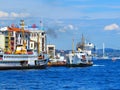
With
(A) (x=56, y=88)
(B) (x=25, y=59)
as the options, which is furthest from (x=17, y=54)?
(A) (x=56, y=88)

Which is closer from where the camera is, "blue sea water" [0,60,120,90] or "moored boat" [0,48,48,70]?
"blue sea water" [0,60,120,90]

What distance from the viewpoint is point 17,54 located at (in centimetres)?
18812

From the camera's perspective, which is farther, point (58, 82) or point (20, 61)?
point (20, 61)

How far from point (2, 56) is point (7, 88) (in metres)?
92.7

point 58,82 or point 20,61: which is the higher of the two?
point 20,61

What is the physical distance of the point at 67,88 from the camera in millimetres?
93062

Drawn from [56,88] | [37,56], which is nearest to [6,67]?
[37,56]

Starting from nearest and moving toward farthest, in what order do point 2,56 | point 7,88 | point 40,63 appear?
point 7,88
point 2,56
point 40,63

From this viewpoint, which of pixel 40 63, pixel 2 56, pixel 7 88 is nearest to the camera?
pixel 7 88

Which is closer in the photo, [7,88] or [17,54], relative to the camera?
[7,88]

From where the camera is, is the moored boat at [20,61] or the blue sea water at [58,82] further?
the moored boat at [20,61]

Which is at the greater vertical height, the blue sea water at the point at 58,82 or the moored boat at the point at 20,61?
the moored boat at the point at 20,61

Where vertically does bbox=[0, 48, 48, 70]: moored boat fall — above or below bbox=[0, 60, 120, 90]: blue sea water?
above

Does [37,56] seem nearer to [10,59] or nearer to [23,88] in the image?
[10,59]
